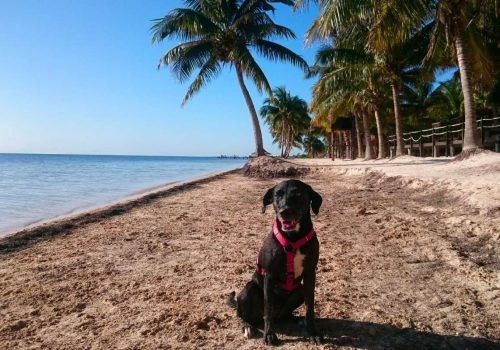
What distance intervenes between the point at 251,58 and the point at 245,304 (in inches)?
785

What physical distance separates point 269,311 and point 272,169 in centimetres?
1743

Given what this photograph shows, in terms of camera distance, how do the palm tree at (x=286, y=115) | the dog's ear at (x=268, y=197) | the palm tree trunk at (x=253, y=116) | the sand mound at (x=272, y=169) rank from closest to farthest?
the dog's ear at (x=268, y=197) < the sand mound at (x=272, y=169) < the palm tree trunk at (x=253, y=116) < the palm tree at (x=286, y=115)

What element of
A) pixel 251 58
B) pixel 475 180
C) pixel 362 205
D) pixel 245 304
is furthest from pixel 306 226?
pixel 251 58

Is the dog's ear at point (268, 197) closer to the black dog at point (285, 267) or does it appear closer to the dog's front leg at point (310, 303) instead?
the black dog at point (285, 267)

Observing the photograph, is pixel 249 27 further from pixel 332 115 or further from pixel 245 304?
pixel 245 304

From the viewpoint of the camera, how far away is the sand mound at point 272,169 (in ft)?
66.3

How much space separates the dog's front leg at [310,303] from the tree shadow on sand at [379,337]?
79 mm

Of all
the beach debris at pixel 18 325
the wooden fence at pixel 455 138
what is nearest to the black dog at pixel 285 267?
the beach debris at pixel 18 325

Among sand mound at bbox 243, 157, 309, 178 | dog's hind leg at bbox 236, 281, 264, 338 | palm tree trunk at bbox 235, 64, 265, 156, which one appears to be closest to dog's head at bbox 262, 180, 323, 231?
dog's hind leg at bbox 236, 281, 264, 338

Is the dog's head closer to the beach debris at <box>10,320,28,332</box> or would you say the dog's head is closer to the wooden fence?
the beach debris at <box>10,320,28,332</box>

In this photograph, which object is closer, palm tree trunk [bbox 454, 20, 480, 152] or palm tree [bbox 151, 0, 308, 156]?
palm tree trunk [bbox 454, 20, 480, 152]

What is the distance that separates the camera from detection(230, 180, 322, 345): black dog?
2.98 m

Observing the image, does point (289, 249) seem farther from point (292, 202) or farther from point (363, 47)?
point (363, 47)

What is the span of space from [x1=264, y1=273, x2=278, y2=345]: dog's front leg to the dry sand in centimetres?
13
